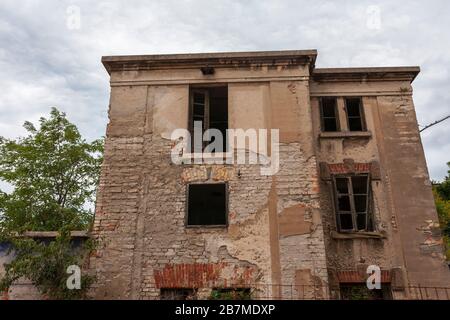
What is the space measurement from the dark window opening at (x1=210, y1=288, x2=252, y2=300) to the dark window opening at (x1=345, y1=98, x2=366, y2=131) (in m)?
5.37

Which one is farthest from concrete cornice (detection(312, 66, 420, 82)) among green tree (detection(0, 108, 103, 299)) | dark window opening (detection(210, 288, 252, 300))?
green tree (detection(0, 108, 103, 299))

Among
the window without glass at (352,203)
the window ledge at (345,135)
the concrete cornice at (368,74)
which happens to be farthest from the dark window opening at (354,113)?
the window without glass at (352,203)

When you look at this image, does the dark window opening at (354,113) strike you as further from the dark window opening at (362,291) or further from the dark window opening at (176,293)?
the dark window opening at (176,293)

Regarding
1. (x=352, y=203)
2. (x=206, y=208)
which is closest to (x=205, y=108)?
(x=206, y=208)

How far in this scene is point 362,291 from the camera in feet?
27.7

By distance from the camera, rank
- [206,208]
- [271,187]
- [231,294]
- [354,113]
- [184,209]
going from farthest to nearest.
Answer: [206,208], [354,113], [271,187], [184,209], [231,294]

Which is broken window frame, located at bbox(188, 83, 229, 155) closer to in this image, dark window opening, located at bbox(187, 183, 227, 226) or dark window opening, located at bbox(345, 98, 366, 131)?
dark window opening, located at bbox(187, 183, 227, 226)

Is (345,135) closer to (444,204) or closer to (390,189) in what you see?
(390,189)

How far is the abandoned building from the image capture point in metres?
8.09

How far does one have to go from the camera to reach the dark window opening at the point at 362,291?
8414 millimetres

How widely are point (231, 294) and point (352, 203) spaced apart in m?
3.90

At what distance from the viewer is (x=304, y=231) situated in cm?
829

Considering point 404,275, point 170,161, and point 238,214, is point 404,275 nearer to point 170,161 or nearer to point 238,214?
point 238,214

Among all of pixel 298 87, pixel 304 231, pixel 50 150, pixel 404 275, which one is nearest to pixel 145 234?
pixel 304 231
